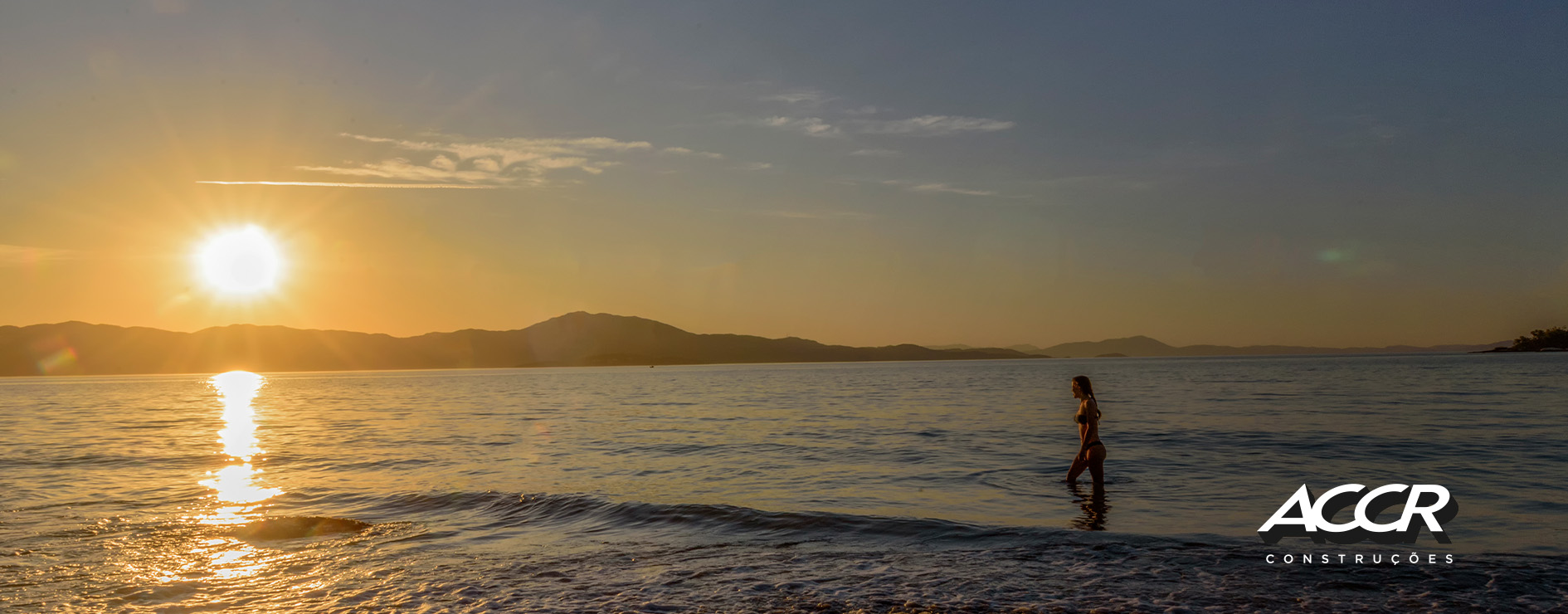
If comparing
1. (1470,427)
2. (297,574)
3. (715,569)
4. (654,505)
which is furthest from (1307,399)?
(297,574)

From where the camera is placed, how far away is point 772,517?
606 inches

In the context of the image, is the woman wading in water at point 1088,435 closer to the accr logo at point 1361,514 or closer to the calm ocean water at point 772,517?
the calm ocean water at point 772,517

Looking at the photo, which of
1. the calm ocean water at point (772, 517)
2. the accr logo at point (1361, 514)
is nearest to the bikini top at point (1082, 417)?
the calm ocean water at point (772, 517)

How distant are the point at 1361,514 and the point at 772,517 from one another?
32.2 feet

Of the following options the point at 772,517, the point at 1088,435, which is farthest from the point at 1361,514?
the point at 772,517

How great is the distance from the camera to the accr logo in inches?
509

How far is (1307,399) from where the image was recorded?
52.3 meters

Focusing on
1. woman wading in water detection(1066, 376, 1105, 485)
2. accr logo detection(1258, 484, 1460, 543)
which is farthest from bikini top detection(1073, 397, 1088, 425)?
accr logo detection(1258, 484, 1460, 543)

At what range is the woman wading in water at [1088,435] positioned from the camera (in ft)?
56.6

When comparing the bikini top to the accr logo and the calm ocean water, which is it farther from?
the accr logo

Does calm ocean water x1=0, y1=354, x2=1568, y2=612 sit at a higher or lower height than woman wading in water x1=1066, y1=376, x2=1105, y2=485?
lower

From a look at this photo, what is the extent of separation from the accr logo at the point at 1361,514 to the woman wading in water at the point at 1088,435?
10.8 ft

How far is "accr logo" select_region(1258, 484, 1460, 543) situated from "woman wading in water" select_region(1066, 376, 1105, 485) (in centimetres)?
328

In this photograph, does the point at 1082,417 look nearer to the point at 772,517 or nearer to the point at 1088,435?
the point at 1088,435
